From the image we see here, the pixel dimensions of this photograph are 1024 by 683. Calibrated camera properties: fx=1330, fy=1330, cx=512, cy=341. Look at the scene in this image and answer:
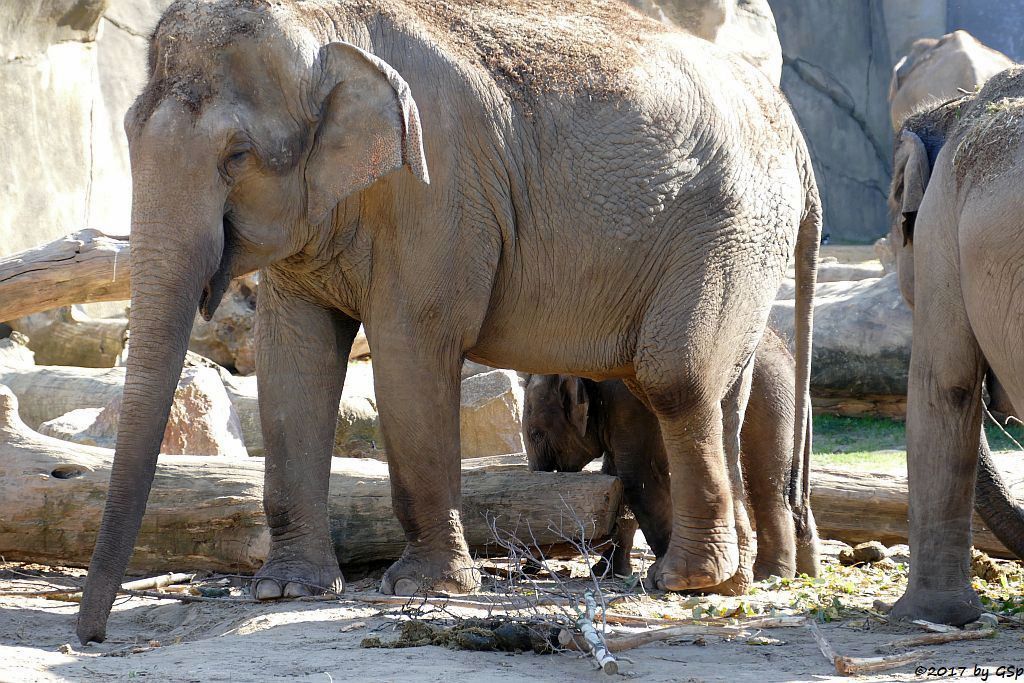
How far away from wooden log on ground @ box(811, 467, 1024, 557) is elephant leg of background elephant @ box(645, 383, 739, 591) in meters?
1.24

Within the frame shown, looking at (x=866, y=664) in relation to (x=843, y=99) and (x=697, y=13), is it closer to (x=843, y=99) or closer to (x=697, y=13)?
(x=697, y=13)

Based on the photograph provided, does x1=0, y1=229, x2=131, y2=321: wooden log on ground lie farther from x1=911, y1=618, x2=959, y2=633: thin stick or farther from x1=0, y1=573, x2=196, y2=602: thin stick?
x1=911, y1=618, x2=959, y2=633: thin stick

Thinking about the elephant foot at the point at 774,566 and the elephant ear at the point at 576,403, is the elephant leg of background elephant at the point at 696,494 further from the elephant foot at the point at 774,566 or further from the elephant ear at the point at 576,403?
the elephant ear at the point at 576,403

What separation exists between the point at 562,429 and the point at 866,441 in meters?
4.24

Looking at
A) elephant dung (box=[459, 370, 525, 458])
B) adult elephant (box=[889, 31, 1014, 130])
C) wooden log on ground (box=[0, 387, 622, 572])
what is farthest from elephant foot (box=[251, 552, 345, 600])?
adult elephant (box=[889, 31, 1014, 130])

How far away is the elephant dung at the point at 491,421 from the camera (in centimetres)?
707

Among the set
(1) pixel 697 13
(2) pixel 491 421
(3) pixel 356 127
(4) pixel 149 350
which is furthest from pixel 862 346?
(1) pixel 697 13

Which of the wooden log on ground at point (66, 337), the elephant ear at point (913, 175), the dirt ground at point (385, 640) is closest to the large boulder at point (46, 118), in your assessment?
the wooden log on ground at point (66, 337)

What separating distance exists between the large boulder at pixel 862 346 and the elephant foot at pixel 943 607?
229 inches

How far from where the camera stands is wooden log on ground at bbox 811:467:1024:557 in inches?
225

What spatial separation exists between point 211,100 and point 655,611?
2115 mm

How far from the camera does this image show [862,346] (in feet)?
31.4

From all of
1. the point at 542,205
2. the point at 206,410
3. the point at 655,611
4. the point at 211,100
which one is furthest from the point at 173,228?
the point at 206,410

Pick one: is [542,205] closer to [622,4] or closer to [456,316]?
[456,316]
